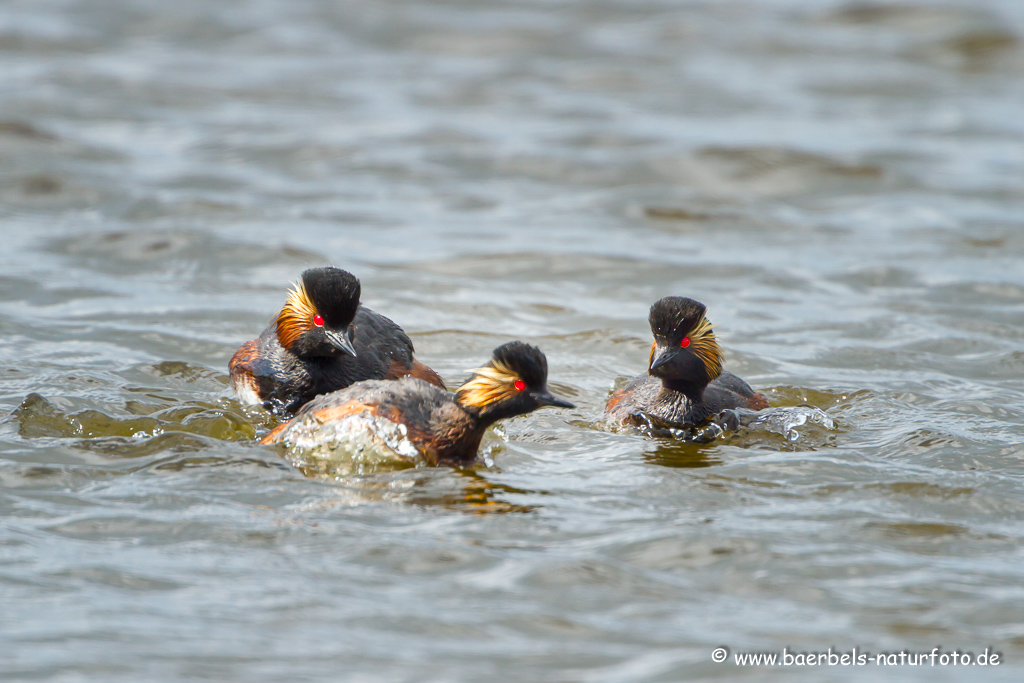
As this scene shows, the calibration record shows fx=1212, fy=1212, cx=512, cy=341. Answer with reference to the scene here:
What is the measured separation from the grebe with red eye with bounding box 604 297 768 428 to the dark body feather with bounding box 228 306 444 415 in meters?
2.01

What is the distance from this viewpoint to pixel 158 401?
1063cm

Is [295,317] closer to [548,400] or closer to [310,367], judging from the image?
[310,367]

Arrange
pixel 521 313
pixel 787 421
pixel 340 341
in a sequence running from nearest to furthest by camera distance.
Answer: pixel 340 341 < pixel 787 421 < pixel 521 313

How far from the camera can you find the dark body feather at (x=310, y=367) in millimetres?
10414

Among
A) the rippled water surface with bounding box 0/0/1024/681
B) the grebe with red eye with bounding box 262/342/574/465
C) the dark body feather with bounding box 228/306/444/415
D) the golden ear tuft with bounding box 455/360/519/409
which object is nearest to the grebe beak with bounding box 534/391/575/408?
the grebe with red eye with bounding box 262/342/574/465

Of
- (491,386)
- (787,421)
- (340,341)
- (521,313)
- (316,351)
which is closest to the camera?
(491,386)

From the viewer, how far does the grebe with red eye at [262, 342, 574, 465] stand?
351 inches

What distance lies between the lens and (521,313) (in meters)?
14.1

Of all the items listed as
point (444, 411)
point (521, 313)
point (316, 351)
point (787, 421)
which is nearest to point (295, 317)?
point (316, 351)

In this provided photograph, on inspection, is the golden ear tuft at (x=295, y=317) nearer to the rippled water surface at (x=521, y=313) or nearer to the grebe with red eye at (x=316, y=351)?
the grebe with red eye at (x=316, y=351)

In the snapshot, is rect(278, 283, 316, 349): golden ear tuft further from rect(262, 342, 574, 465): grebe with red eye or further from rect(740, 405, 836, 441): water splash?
rect(740, 405, 836, 441): water splash

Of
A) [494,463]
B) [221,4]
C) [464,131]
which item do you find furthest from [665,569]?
[221,4]

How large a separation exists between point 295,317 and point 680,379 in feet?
11.0

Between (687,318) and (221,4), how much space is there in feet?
66.6
